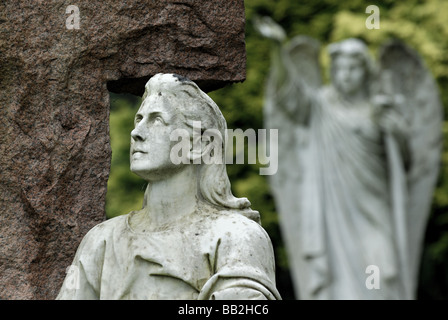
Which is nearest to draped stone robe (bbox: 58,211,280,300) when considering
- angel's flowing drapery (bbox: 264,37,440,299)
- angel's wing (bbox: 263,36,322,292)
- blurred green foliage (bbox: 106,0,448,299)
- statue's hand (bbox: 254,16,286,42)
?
statue's hand (bbox: 254,16,286,42)

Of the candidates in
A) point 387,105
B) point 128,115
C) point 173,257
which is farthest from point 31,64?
point 128,115

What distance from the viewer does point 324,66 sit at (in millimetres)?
13883

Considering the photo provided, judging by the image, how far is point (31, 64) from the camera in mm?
4965

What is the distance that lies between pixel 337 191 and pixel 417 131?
1.03 meters

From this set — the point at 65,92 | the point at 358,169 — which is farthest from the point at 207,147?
the point at 358,169

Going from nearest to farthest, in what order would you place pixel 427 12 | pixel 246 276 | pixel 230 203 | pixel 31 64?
pixel 246 276
pixel 230 203
pixel 31 64
pixel 427 12

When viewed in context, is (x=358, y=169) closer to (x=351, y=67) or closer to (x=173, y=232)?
(x=351, y=67)

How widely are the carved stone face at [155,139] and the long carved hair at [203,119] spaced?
0.04 metres

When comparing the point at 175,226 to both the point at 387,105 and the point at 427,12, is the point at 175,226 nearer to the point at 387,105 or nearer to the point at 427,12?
the point at 387,105

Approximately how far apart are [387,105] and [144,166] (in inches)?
310

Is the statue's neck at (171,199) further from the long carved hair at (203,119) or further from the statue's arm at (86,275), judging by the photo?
the statue's arm at (86,275)

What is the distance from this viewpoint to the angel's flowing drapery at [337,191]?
39.3 ft

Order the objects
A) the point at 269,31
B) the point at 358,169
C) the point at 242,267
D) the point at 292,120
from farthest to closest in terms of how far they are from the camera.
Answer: the point at 292,120 → the point at 358,169 → the point at 269,31 → the point at 242,267

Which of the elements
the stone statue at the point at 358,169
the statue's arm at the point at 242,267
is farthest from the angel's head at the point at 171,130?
the stone statue at the point at 358,169
